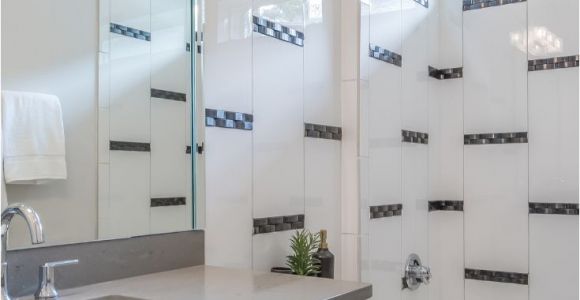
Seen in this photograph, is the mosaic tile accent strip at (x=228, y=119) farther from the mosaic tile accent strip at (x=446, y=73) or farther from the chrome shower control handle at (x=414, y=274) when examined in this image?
the mosaic tile accent strip at (x=446, y=73)

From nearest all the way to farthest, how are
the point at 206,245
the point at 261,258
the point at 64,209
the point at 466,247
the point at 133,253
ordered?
the point at 64,209 < the point at 133,253 < the point at 206,245 < the point at 261,258 < the point at 466,247

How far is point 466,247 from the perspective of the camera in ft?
10.0

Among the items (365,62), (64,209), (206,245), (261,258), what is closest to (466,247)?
(365,62)

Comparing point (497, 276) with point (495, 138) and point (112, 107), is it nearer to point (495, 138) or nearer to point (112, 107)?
point (495, 138)

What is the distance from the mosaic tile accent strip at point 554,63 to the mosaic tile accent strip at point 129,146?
2.00m

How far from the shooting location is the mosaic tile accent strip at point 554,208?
9.17ft

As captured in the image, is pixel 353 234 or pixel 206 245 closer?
pixel 206 245

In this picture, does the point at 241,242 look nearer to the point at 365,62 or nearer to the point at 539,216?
the point at 365,62

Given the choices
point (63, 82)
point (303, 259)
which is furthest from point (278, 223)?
point (63, 82)

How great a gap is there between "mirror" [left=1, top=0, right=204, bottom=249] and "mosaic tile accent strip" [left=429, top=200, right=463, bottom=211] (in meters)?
1.62

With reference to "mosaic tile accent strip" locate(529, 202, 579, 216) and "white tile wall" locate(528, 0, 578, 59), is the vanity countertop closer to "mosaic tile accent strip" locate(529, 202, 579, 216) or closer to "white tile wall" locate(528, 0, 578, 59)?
"mosaic tile accent strip" locate(529, 202, 579, 216)

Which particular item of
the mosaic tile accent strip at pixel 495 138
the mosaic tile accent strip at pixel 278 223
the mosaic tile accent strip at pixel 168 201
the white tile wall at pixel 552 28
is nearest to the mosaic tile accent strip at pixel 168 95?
the mosaic tile accent strip at pixel 168 201

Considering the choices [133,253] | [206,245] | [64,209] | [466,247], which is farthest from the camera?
[466,247]

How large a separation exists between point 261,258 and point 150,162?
56 centimetres
